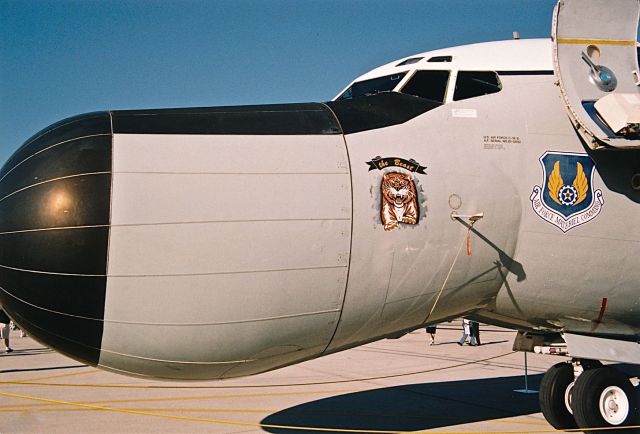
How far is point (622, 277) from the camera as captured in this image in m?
8.69

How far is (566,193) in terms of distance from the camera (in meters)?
8.34

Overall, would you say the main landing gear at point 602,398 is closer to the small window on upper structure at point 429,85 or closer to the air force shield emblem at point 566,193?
the air force shield emblem at point 566,193

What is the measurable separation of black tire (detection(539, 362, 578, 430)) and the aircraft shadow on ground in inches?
45.1

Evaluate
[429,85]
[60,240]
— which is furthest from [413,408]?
[60,240]

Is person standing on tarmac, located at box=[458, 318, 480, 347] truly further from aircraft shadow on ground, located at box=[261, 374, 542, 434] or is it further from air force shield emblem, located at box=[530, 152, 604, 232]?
air force shield emblem, located at box=[530, 152, 604, 232]

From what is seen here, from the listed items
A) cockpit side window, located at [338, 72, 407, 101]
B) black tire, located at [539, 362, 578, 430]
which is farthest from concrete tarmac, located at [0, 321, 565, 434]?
cockpit side window, located at [338, 72, 407, 101]

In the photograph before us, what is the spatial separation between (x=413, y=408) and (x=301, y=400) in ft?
6.73

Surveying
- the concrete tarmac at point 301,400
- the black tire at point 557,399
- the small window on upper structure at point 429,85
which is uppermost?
the small window on upper structure at point 429,85

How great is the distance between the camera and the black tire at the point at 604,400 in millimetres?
9070

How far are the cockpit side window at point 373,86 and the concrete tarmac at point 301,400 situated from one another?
4.13 m

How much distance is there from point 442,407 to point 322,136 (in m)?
6.68

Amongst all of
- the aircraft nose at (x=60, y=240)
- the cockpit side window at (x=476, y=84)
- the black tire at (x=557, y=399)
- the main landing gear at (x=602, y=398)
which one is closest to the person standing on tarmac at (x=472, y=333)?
the black tire at (x=557, y=399)

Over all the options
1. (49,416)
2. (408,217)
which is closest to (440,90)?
(408,217)

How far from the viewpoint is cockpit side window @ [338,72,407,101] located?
28.7 feet
